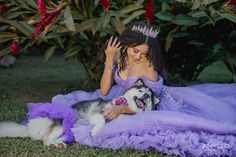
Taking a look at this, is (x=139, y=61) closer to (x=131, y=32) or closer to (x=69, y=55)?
(x=131, y=32)

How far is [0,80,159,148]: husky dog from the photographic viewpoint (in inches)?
130

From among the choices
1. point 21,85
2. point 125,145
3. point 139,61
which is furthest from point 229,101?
point 21,85

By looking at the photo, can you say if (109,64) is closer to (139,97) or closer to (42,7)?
(139,97)

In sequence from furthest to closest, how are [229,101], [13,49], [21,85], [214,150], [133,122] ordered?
[21,85] < [13,49] < [229,101] < [133,122] < [214,150]

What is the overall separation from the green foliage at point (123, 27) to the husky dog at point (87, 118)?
65 cm

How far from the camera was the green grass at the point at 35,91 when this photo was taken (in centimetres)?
317

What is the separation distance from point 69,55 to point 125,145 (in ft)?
5.30

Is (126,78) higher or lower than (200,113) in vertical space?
higher

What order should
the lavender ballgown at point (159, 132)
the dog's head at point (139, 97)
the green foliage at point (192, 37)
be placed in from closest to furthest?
the lavender ballgown at point (159, 132)
the dog's head at point (139, 97)
the green foliage at point (192, 37)

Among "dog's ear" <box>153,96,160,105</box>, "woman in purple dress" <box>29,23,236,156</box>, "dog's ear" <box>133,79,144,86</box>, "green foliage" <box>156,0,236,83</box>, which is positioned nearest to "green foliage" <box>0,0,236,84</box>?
"green foliage" <box>156,0,236,83</box>

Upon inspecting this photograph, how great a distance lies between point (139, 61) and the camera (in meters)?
3.57

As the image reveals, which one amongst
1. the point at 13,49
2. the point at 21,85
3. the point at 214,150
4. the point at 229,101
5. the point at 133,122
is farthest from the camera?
the point at 21,85

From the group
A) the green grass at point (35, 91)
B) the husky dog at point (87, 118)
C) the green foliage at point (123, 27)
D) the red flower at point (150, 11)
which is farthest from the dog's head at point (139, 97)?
the red flower at point (150, 11)

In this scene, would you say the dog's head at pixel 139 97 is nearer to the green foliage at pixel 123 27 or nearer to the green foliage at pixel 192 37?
the green foliage at pixel 123 27
